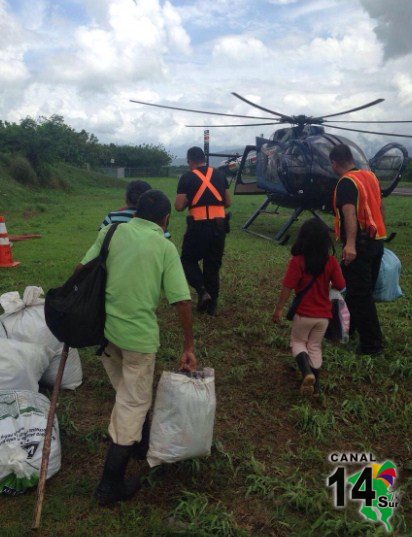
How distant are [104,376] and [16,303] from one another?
972mm

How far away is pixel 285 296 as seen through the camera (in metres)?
4.00

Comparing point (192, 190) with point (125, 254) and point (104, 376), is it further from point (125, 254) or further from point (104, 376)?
point (125, 254)

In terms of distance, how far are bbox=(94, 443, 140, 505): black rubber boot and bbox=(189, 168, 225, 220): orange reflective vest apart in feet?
10.8

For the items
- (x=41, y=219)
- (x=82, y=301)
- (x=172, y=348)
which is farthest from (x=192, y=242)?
(x=41, y=219)

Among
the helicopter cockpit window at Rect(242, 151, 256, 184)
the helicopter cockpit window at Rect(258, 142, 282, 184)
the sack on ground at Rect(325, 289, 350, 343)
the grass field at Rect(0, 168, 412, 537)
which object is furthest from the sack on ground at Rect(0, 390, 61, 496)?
the helicopter cockpit window at Rect(242, 151, 256, 184)

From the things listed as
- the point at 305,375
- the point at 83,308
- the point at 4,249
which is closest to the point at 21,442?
the point at 83,308

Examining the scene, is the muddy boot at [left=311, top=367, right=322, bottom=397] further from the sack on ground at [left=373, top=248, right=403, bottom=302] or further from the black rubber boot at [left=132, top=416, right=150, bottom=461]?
the black rubber boot at [left=132, top=416, right=150, bottom=461]

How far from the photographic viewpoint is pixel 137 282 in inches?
108

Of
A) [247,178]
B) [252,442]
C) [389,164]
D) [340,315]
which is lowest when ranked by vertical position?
[252,442]

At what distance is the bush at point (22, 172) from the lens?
1028 inches

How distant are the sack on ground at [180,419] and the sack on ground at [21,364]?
119 centimetres

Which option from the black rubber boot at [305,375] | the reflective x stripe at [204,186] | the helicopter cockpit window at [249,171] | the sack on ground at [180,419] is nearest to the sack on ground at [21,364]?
the sack on ground at [180,419]

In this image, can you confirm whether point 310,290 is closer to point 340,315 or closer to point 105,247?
point 340,315

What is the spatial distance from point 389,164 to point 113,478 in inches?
334
